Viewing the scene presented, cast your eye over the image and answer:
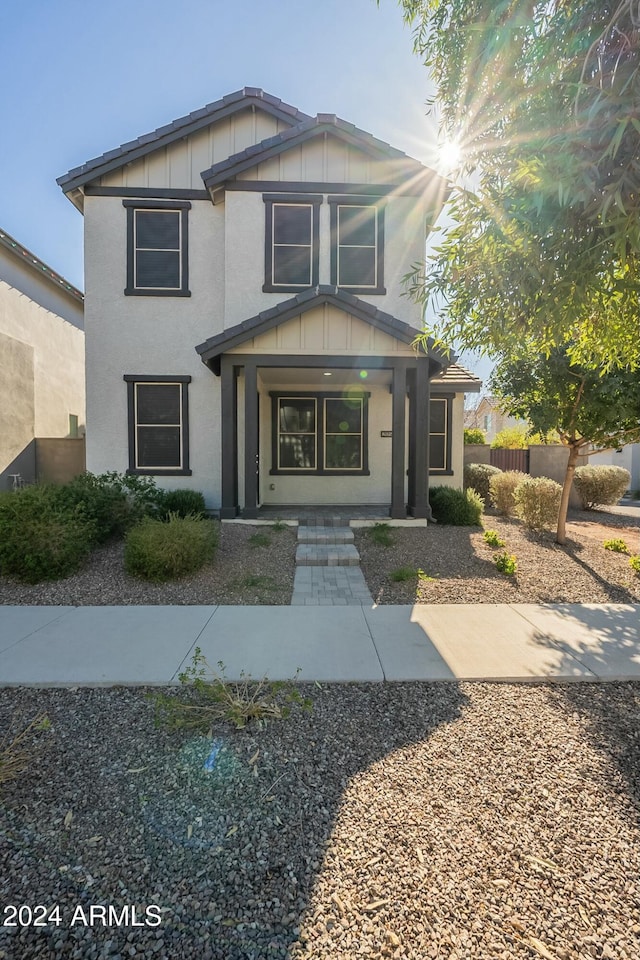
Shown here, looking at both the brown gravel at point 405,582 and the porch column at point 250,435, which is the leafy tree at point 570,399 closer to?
the brown gravel at point 405,582

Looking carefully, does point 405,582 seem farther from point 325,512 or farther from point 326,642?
point 325,512

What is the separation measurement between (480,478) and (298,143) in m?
9.49

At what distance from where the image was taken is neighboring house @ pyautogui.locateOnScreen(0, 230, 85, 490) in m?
11.7

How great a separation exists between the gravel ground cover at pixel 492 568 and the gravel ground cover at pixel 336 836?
270 centimetres

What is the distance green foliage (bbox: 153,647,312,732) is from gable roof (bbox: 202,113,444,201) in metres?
9.87

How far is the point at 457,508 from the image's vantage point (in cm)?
917

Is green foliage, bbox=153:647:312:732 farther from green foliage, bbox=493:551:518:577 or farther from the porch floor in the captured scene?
the porch floor

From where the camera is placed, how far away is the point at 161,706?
123 inches

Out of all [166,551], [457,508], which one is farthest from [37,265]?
[457,508]

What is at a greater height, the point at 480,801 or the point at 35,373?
the point at 35,373

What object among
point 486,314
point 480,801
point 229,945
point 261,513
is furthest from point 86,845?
point 261,513

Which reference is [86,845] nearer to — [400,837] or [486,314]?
[400,837]

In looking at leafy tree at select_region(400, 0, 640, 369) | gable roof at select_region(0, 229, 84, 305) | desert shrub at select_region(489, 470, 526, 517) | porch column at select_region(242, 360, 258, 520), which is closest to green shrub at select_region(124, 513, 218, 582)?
porch column at select_region(242, 360, 258, 520)

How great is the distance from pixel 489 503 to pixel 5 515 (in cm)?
1116
